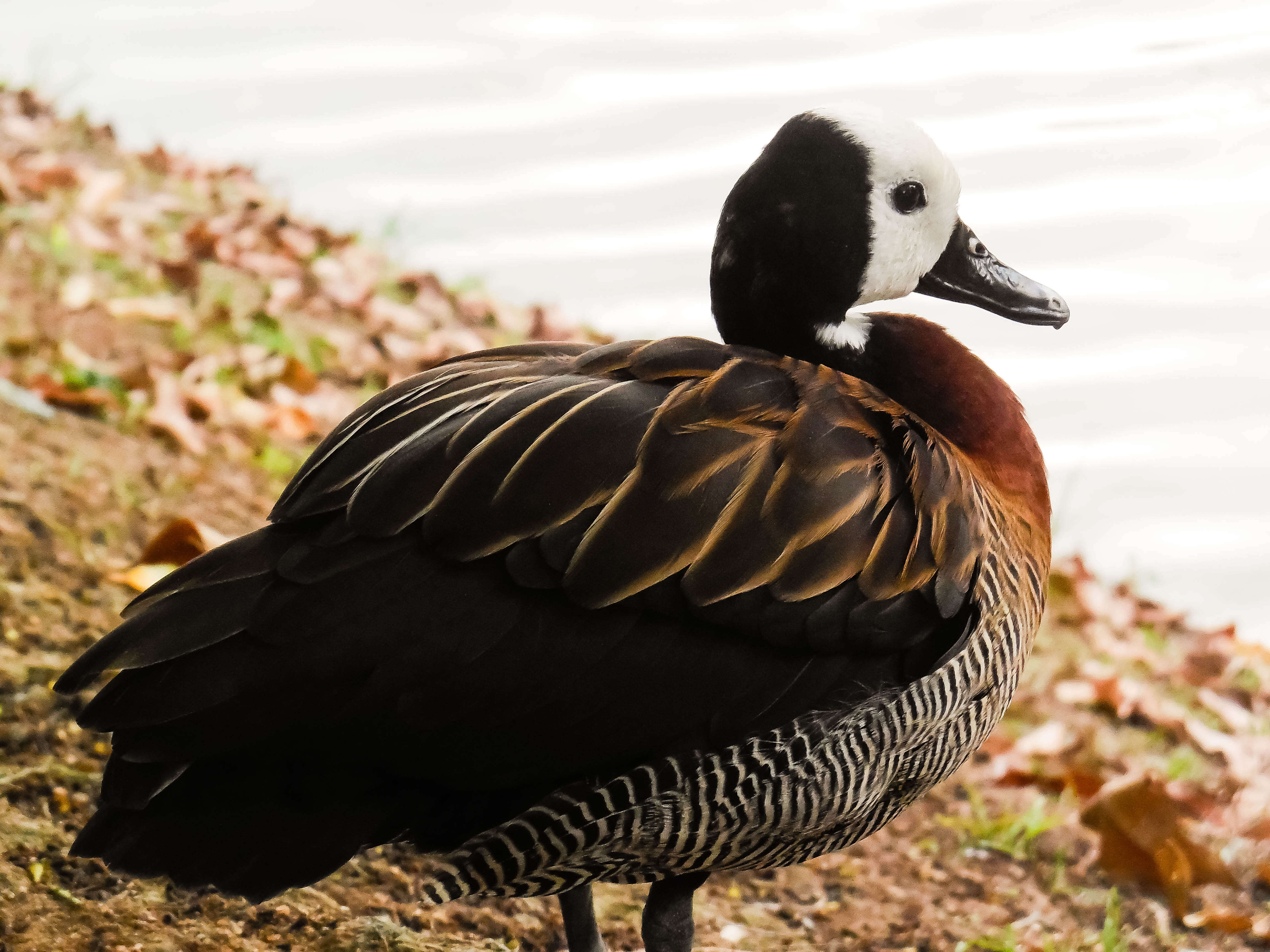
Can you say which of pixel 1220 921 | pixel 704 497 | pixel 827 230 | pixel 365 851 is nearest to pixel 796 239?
pixel 827 230

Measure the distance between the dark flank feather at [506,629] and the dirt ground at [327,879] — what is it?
440 mm

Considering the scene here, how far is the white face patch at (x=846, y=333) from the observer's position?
2150 millimetres

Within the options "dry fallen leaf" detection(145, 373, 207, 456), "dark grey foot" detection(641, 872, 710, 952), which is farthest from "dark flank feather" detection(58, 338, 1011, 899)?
"dry fallen leaf" detection(145, 373, 207, 456)

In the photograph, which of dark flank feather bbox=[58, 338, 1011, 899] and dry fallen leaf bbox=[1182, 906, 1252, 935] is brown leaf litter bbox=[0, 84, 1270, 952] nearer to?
dry fallen leaf bbox=[1182, 906, 1252, 935]

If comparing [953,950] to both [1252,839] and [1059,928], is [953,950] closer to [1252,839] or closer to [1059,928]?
[1059,928]

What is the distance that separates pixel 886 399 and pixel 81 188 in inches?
148

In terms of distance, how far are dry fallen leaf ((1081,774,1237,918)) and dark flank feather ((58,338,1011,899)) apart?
1.11 metres

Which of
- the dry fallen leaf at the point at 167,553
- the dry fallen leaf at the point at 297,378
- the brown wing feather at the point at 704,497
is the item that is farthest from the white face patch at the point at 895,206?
the dry fallen leaf at the point at 297,378

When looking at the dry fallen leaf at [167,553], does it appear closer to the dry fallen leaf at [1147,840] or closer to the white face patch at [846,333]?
the white face patch at [846,333]

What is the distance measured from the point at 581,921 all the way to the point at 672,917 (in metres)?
0.18

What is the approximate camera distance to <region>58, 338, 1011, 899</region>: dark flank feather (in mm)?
1740

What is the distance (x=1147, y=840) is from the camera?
9.04ft

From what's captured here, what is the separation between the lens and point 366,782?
1766 millimetres

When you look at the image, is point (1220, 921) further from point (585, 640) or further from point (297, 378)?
point (297, 378)
